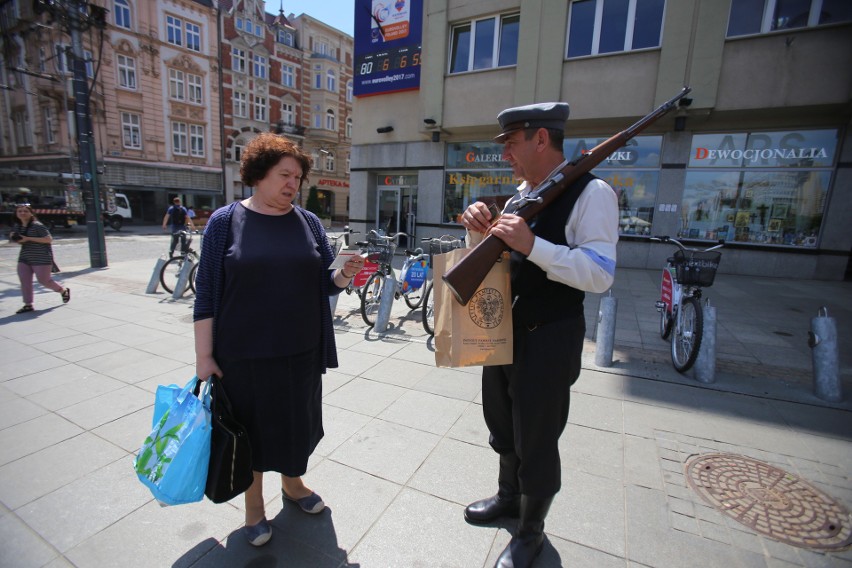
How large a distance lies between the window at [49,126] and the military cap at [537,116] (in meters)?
35.9

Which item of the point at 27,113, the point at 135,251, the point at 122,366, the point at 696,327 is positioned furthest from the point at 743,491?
the point at 27,113

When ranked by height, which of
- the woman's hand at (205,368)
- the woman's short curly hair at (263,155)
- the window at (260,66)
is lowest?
the woman's hand at (205,368)

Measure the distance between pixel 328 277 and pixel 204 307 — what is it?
24.1 inches

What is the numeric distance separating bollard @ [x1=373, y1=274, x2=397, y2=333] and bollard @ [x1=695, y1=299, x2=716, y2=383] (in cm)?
361

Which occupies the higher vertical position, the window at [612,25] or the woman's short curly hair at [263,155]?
the window at [612,25]

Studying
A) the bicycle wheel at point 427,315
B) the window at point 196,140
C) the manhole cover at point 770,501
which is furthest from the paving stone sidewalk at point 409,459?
the window at point 196,140

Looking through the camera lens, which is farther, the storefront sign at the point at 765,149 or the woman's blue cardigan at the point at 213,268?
the storefront sign at the point at 765,149

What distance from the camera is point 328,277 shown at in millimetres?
2223

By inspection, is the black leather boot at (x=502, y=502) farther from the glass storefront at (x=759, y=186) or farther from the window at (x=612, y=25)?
the window at (x=612, y=25)

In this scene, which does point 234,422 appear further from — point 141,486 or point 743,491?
point 743,491

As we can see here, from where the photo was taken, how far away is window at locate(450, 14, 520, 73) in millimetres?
11922

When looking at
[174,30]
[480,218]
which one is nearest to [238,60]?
[174,30]

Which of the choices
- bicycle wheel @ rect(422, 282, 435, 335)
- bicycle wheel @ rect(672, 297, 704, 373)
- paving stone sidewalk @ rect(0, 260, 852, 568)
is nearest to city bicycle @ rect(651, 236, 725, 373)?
bicycle wheel @ rect(672, 297, 704, 373)

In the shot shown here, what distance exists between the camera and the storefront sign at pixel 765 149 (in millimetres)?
9805
